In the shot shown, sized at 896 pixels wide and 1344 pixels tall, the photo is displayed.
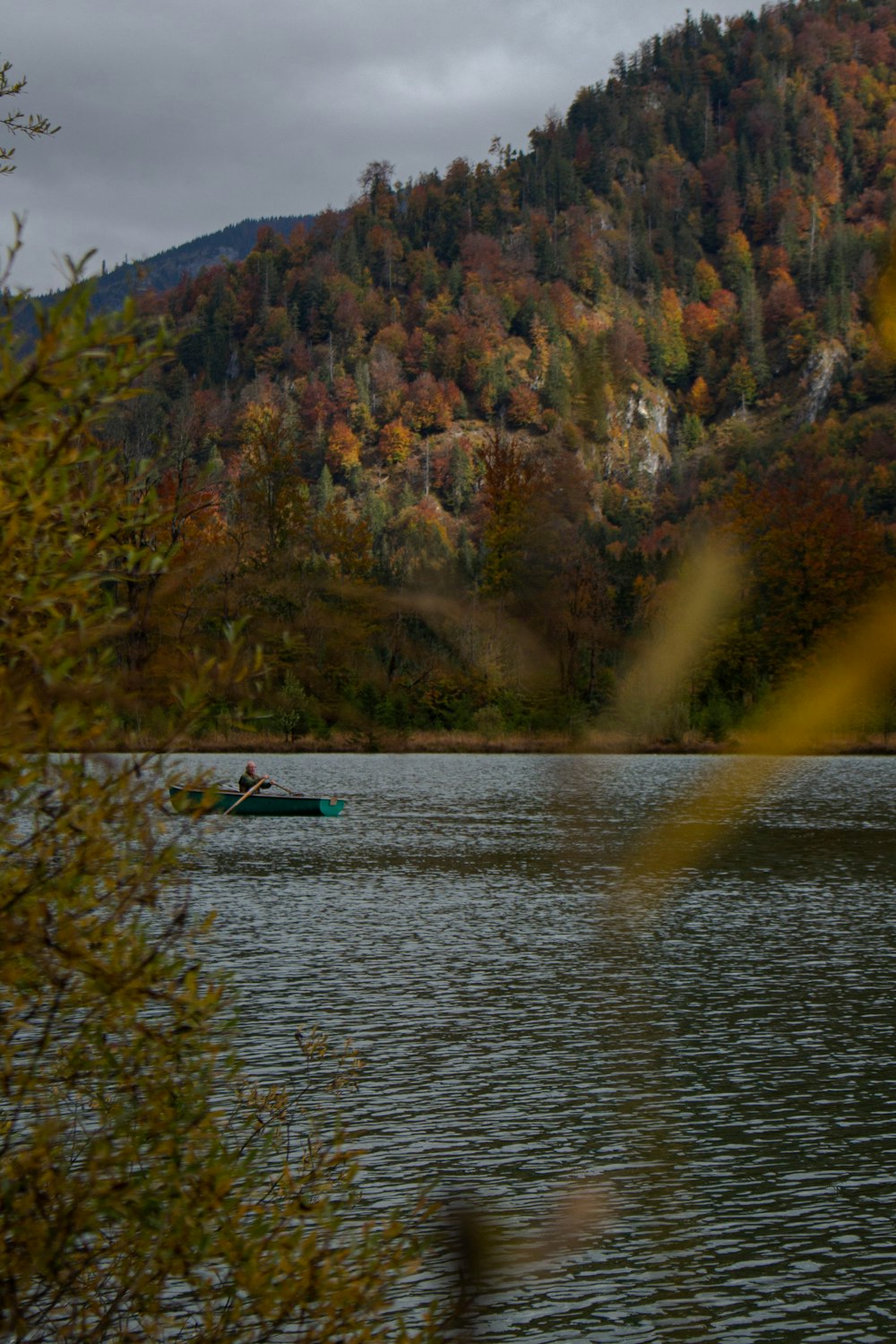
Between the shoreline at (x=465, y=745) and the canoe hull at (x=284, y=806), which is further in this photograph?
the shoreline at (x=465, y=745)

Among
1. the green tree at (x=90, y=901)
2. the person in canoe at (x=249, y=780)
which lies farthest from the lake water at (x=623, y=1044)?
the person in canoe at (x=249, y=780)

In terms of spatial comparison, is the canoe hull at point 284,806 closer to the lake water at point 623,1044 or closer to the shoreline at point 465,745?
the lake water at point 623,1044

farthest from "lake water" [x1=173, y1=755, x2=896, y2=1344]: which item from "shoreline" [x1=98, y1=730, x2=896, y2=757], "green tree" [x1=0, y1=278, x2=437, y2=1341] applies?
"shoreline" [x1=98, y1=730, x2=896, y2=757]

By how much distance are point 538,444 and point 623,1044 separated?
356 ft

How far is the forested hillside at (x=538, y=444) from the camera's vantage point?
494 centimetres

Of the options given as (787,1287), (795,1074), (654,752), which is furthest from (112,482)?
(654,752)

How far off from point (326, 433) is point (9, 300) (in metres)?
163

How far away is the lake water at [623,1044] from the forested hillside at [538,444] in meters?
1.61

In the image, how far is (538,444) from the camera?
11988 cm

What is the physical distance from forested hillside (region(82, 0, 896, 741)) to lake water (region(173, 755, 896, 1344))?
1611 mm

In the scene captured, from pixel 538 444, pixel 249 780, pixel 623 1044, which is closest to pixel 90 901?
pixel 623 1044

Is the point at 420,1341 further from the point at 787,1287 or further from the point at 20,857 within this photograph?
the point at 787,1287

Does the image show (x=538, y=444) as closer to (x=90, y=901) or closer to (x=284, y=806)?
(x=284, y=806)

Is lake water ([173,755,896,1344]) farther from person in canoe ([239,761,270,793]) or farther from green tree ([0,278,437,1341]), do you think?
person in canoe ([239,761,270,793])
